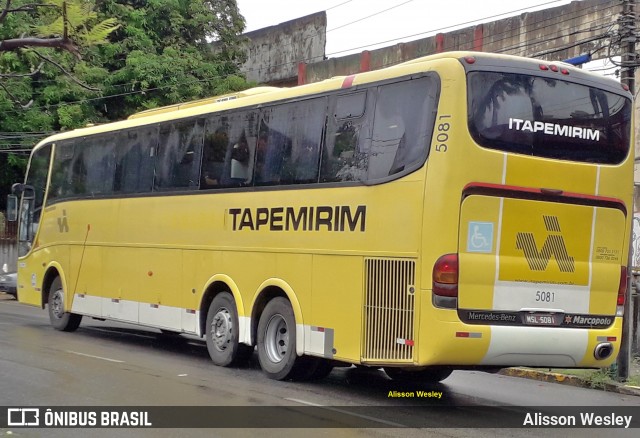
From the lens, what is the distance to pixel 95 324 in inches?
781

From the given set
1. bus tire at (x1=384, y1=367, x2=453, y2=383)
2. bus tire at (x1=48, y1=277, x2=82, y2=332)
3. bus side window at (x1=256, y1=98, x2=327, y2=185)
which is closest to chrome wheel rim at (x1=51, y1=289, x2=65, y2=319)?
bus tire at (x1=48, y1=277, x2=82, y2=332)

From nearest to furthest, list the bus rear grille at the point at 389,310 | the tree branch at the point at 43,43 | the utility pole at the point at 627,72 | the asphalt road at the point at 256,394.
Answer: the tree branch at the point at 43,43
the asphalt road at the point at 256,394
the bus rear grille at the point at 389,310
the utility pole at the point at 627,72

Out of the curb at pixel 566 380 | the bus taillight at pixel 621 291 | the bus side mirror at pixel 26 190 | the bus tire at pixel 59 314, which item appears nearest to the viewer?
the bus taillight at pixel 621 291

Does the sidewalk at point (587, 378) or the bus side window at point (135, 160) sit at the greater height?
the bus side window at point (135, 160)

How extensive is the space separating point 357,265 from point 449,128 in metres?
2.04

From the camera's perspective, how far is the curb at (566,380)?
1284cm

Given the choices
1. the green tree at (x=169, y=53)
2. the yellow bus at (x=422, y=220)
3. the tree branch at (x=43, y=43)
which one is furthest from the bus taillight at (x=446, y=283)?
the green tree at (x=169, y=53)

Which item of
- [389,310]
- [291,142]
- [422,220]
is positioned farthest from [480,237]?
[291,142]

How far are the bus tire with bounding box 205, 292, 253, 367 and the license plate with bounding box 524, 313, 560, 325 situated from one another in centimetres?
454

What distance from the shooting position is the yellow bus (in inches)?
361

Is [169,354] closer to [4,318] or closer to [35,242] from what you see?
[35,242]

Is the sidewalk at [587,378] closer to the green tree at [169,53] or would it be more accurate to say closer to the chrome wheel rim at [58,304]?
the chrome wheel rim at [58,304]

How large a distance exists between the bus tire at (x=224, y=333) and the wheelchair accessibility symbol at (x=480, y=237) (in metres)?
4.40

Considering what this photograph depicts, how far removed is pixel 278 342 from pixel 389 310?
2.56m
